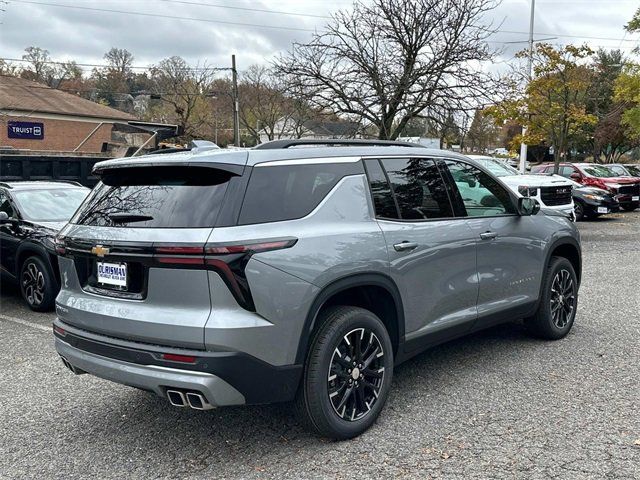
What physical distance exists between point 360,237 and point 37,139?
34039mm

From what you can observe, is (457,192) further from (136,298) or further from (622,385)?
(136,298)

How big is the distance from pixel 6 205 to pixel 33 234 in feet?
3.98

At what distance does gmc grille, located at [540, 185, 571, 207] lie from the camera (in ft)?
44.6

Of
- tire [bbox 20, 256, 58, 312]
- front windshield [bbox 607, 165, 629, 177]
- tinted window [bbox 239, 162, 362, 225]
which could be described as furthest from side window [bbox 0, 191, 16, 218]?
front windshield [bbox 607, 165, 629, 177]

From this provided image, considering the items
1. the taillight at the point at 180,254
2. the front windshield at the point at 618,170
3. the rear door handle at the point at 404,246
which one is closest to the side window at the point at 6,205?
the taillight at the point at 180,254

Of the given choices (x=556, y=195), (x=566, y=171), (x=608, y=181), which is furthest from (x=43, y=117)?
(x=556, y=195)

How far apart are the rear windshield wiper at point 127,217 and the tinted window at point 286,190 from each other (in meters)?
0.61

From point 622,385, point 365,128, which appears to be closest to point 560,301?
point 622,385

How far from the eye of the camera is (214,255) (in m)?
3.12

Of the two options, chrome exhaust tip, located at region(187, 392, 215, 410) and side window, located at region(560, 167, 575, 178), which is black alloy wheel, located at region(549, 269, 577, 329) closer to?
chrome exhaust tip, located at region(187, 392, 215, 410)

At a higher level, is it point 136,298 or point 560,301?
point 136,298

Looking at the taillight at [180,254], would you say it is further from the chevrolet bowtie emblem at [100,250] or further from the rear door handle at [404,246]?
the rear door handle at [404,246]

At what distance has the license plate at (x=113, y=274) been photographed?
11.3 feet

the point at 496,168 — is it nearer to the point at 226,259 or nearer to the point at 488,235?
the point at 488,235
